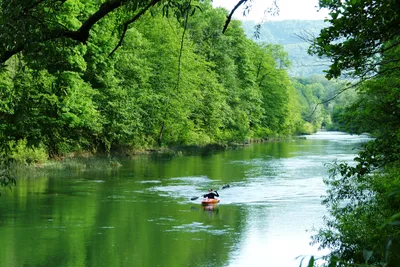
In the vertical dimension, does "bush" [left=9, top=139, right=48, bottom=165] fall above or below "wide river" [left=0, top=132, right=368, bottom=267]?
above

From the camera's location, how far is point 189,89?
144 feet

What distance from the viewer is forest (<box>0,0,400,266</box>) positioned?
665cm

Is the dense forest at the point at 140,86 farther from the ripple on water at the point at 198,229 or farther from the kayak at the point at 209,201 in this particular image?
the kayak at the point at 209,201

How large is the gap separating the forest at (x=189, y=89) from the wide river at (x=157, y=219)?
145 centimetres

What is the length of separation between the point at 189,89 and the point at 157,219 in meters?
26.6

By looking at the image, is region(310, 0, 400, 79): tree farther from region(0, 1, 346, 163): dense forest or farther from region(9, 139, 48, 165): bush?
region(9, 139, 48, 165): bush

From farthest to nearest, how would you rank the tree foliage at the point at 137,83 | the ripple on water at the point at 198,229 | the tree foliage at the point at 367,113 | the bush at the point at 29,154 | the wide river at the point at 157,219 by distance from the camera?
the bush at the point at 29,154 → the ripple on water at the point at 198,229 → the wide river at the point at 157,219 → the tree foliage at the point at 137,83 → the tree foliage at the point at 367,113

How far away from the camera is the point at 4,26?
6.29m

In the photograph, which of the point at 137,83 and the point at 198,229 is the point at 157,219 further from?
the point at 137,83

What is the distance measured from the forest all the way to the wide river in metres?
1.45

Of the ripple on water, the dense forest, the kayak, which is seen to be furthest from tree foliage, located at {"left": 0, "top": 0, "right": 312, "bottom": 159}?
the kayak

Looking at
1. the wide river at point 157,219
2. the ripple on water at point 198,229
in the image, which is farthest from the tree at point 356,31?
the ripple on water at point 198,229

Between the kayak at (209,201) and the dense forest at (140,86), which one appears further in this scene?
the kayak at (209,201)

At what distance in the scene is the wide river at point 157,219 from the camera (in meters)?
14.0
